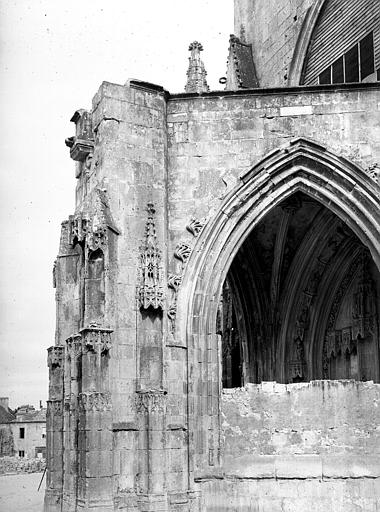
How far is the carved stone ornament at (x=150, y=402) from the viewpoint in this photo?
12.4 meters

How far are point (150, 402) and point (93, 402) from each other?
2.92ft

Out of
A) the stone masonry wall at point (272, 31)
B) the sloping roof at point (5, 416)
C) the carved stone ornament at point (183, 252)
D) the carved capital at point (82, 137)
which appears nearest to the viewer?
the carved stone ornament at point (183, 252)

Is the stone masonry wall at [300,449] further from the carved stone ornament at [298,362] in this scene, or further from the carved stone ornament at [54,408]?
the carved stone ornament at [298,362]

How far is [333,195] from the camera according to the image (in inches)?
528

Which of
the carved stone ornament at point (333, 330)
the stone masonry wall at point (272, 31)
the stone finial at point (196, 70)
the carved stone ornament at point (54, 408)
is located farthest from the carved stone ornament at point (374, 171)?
the stone finial at point (196, 70)

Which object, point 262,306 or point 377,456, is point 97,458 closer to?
point 377,456

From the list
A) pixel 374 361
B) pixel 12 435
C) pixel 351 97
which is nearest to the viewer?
pixel 351 97

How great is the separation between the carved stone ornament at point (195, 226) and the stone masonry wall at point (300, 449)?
8.25ft

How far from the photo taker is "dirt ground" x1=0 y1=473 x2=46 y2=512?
15466 millimetres

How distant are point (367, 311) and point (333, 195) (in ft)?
12.7

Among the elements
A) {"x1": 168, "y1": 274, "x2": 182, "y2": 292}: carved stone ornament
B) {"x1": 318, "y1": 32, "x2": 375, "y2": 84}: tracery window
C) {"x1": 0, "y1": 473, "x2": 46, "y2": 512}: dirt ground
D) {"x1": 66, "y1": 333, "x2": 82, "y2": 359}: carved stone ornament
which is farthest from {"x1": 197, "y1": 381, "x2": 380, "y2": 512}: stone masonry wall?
{"x1": 318, "y1": 32, "x2": 375, "y2": 84}: tracery window

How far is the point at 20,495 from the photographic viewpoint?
1859cm

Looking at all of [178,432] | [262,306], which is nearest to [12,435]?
[262,306]

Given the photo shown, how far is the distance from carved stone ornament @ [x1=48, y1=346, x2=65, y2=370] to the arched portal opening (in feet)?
16.3
